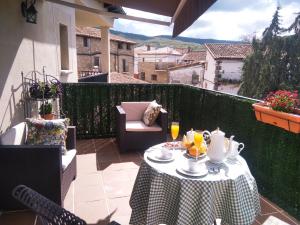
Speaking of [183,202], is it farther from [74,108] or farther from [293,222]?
[74,108]

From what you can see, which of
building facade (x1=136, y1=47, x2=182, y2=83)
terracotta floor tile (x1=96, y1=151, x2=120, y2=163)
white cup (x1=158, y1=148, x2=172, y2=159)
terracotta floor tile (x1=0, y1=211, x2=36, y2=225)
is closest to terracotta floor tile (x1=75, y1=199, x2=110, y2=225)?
terracotta floor tile (x1=0, y1=211, x2=36, y2=225)

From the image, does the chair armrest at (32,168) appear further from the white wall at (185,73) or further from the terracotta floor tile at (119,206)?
the white wall at (185,73)

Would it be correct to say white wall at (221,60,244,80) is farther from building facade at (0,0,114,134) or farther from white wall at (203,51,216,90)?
building facade at (0,0,114,134)

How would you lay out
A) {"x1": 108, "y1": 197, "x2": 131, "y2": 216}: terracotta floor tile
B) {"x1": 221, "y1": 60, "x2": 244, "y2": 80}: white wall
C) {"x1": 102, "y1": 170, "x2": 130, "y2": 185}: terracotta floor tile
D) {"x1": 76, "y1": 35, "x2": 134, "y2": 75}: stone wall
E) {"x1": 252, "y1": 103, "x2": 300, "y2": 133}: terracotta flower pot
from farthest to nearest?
{"x1": 76, "y1": 35, "x2": 134, "y2": 75}: stone wall < {"x1": 221, "y1": 60, "x2": 244, "y2": 80}: white wall < {"x1": 102, "y1": 170, "x2": 130, "y2": 185}: terracotta floor tile < {"x1": 108, "y1": 197, "x2": 131, "y2": 216}: terracotta floor tile < {"x1": 252, "y1": 103, "x2": 300, "y2": 133}: terracotta flower pot

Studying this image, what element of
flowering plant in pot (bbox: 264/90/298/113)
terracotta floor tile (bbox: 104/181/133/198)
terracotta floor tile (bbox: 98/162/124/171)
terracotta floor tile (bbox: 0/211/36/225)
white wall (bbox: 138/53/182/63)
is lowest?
terracotta floor tile (bbox: 0/211/36/225)

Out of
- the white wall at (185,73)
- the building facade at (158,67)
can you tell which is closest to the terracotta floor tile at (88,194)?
the white wall at (185,73)

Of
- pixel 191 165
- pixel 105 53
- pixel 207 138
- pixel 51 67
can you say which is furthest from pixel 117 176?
pixel 105 53

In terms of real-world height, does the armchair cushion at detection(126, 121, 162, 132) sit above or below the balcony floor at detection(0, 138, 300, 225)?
above

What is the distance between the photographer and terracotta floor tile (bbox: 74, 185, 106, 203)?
3.48 meters

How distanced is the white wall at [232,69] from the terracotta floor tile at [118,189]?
69.5ft

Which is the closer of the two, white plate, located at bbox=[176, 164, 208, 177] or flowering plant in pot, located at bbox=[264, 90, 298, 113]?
white plate, located at bbox=[176, 164, 208, 177]

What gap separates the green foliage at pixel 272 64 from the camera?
21.4 m

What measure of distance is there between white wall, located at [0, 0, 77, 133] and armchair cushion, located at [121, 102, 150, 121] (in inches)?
74.2

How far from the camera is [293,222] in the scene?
3.07 metres
